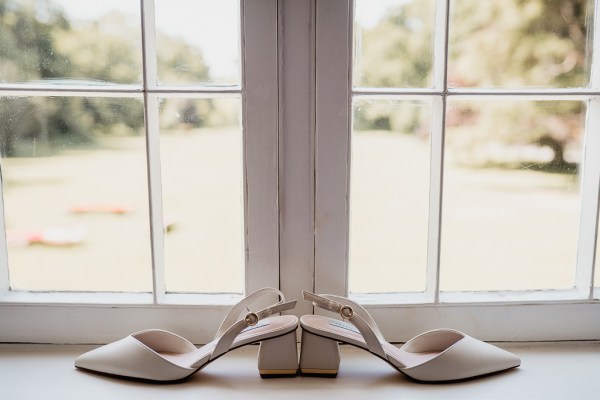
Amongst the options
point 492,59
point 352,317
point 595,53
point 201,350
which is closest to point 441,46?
point 492,59

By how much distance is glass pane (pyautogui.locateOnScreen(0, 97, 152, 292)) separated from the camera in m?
1.09

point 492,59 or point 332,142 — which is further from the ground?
point 492,59

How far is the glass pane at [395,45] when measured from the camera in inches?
41.2

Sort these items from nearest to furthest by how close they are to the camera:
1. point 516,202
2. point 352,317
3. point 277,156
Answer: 1. point 352,317
2. point 277,156
3. point 516,202

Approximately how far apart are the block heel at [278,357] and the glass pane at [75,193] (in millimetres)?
340

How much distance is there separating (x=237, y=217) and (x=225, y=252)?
0.11 m

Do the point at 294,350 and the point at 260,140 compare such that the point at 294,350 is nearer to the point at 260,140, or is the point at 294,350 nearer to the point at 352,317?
the point at 352,317

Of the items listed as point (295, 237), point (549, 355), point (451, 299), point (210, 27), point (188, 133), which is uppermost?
point (210, 27)

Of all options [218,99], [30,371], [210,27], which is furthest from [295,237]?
[30,371]

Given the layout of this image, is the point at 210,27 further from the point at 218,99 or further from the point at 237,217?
the point at 237,217

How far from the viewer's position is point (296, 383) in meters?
0.94

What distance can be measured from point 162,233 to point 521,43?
97cm

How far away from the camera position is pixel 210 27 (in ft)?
3.43

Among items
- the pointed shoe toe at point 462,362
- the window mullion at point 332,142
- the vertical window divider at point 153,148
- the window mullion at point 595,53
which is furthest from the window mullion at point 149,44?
the window mullion at point 595,53
